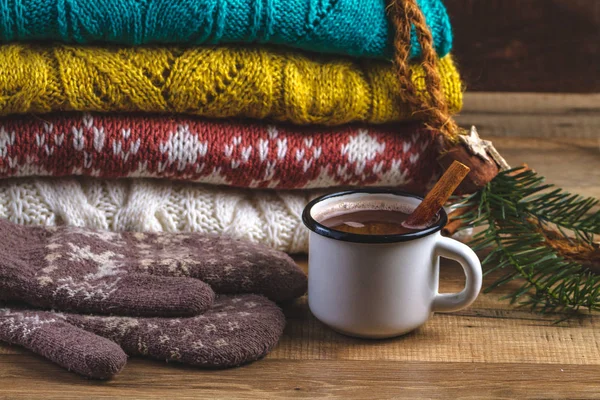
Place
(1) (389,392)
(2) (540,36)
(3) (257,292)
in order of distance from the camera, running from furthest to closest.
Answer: (2) (540,36), (3) (257,292), (1) (389,392)

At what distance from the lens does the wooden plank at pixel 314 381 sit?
0.55m

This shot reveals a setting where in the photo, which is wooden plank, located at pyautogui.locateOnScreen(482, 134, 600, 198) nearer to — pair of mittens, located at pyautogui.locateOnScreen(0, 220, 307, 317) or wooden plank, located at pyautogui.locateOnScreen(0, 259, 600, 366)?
wooden plank, located at pyautogui.locateOnScreen(0, 259, 600, 366)

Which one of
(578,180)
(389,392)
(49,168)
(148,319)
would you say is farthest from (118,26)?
(578,180)

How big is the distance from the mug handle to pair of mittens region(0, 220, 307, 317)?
0.40 ft

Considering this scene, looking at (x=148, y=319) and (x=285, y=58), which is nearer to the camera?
(x=148, y=319)

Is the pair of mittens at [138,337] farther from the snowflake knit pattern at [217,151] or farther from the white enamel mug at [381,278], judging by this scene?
the snowflake knit pattern at [217,151]

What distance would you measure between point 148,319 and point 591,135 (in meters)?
0.82

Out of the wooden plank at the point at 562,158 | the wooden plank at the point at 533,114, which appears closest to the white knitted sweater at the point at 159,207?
the wooden plank at the point at 562,158

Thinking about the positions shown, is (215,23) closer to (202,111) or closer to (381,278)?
(202,111)

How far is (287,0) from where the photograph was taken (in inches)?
27.7

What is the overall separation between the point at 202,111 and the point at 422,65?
210mm

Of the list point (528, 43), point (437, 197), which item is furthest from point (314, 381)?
point (528, 43)

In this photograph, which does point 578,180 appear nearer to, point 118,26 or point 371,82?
point 371,82

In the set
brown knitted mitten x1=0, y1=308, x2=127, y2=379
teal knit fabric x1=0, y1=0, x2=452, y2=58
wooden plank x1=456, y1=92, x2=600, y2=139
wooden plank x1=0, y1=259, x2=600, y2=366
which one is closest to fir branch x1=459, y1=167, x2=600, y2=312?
wooden plank x1=0, y1=259, x2=600, y2=366
